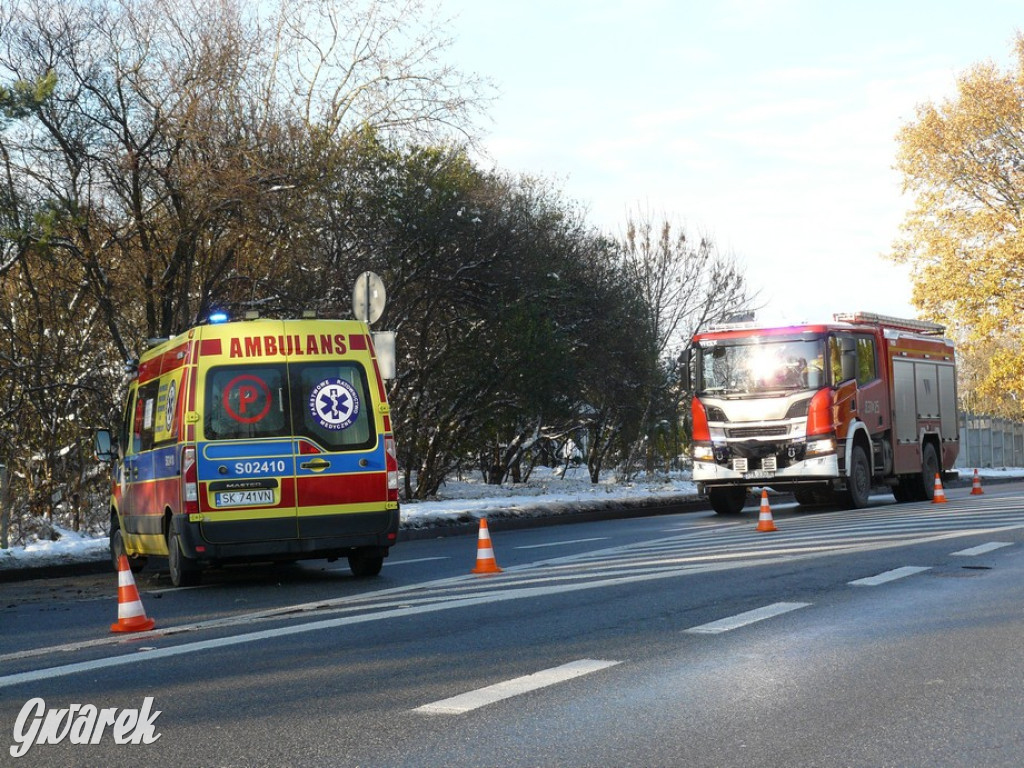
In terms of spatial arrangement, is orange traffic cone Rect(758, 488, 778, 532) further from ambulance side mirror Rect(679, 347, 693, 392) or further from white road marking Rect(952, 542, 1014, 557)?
ambulance side mirror Rect(679, 347, 693, 392)

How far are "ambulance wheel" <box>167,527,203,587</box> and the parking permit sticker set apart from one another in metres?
1.67

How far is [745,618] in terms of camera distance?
8984 millimetres

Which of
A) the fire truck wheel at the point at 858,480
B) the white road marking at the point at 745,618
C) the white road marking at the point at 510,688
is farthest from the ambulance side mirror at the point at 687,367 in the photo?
the white road marking at the point at 510,688

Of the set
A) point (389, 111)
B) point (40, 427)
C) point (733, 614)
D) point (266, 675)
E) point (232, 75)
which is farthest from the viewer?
point (389, 111)

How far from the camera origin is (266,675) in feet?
24.1

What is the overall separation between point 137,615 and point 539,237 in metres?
19.0

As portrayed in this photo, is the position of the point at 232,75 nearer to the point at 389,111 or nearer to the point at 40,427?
the point at 389,111

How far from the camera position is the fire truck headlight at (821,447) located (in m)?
21.6

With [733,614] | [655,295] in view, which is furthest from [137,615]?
[655,295]

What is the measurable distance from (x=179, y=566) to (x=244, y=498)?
38.0 inches

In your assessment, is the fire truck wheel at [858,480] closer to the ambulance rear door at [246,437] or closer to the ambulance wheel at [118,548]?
the ambulance wheel at [118,548]

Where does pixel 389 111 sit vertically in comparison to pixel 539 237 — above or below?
above

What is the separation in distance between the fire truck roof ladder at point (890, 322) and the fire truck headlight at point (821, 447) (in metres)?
2.40

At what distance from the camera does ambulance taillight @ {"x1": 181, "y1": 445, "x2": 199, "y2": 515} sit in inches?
470
